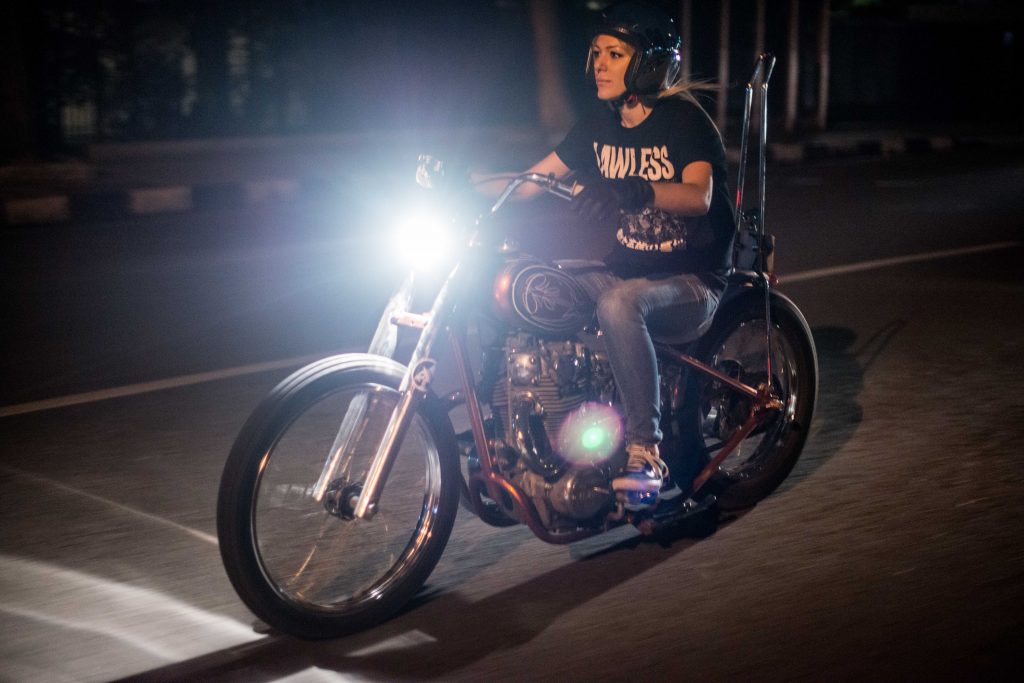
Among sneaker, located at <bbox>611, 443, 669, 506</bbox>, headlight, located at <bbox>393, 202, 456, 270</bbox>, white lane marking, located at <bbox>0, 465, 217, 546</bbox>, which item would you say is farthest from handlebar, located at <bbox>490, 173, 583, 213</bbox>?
white lane marking, located at <bbox>0, 465, 217, 546</bbox>

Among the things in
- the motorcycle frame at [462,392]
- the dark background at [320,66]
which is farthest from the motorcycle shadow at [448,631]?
the dark background at [320,66]

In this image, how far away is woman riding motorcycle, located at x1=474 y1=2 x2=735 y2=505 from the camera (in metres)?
4.34

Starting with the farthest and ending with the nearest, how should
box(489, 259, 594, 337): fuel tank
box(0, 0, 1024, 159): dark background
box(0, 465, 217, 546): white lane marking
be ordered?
box(0, 0, 1024, 159): dark background → box(0, 465, 217, 546): white lane marking → box(489, 259, 594, 337): fuel tank

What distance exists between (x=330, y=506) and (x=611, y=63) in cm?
159

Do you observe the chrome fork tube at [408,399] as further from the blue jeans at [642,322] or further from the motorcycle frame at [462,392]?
the blue jeans at [642,322]

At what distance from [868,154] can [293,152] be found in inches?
341

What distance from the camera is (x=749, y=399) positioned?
502 cm

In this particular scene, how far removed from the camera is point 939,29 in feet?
109

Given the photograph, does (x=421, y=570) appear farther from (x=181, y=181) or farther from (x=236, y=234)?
(x=181, y=181)

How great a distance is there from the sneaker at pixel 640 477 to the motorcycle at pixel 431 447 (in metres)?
0.03

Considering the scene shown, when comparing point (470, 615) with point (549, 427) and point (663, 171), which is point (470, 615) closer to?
point (549, 427)

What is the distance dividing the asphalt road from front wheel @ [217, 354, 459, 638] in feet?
0.43

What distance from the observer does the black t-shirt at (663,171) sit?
14.7ft

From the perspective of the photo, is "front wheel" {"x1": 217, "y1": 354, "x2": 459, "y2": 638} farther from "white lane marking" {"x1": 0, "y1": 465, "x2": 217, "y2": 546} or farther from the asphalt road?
"white lane marking" {"x1": 0, "y1": 465, "x2": 217, "y2": 546}
